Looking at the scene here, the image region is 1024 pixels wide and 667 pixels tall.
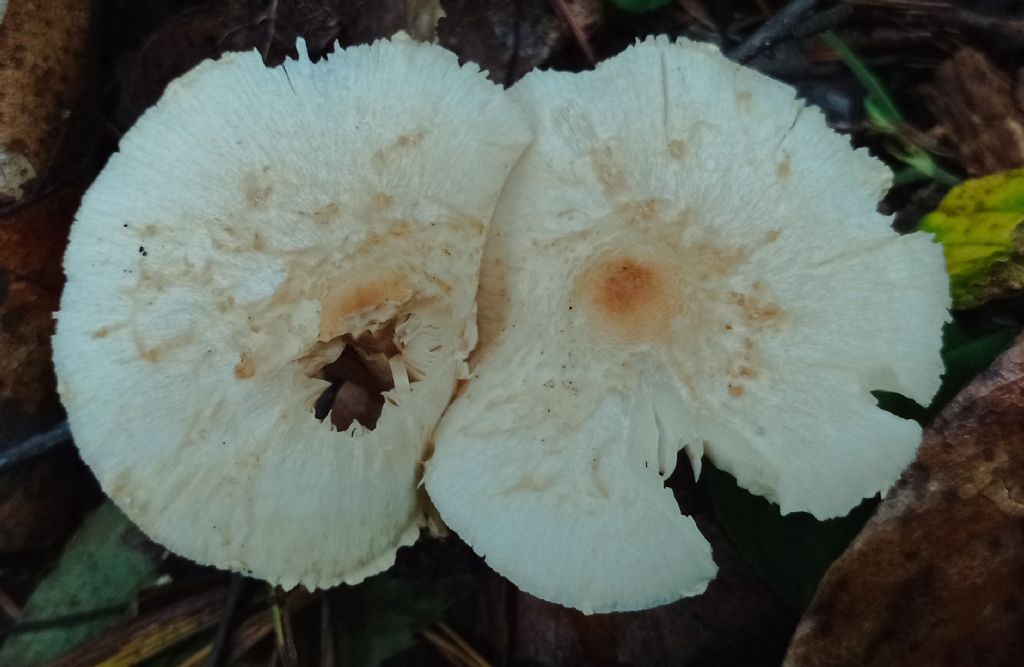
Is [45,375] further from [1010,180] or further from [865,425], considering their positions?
[1010,180]

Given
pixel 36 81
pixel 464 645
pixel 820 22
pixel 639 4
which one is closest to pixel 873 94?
pixel 820 22

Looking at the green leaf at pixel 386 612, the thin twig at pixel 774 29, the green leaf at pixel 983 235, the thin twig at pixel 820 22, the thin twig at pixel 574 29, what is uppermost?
the thin twig at pixel 574 29

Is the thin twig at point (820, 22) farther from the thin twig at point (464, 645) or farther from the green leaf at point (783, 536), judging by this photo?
the thin twig at point (464, 645)

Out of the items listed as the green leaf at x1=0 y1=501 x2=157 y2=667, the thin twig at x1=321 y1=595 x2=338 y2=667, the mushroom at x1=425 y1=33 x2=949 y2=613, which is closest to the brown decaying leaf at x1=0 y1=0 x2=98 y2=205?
the green leaf at x1=0 y1=501 x2=157 y2=667

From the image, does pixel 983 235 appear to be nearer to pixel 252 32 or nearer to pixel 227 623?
pixel 252 32

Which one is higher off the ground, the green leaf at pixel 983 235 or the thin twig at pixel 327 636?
the green leaf at pixel 983 235

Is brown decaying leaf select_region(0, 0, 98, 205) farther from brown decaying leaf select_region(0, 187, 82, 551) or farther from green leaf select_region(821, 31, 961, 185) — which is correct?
green leaf select_region(821, 31, 961, 185)

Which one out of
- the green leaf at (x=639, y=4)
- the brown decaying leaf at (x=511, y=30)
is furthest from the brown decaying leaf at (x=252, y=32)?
the green leaf at (x=639, y=4)
